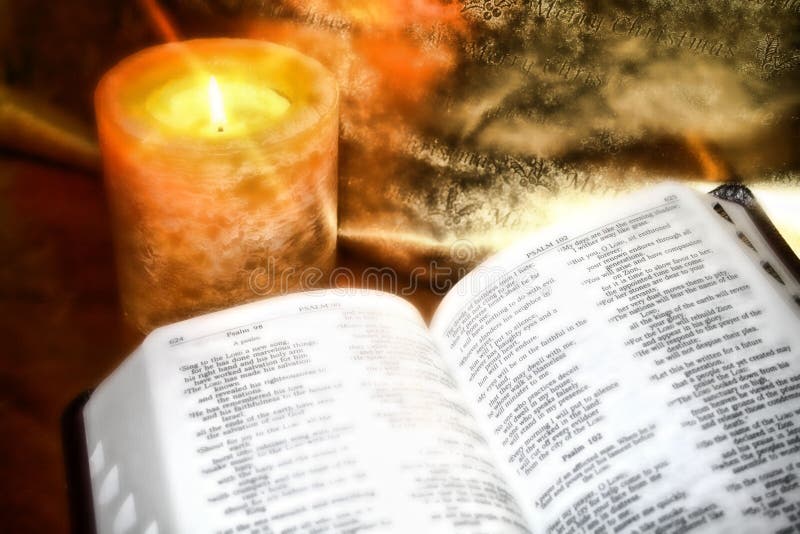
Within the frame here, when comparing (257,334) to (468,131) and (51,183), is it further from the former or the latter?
(51,183)

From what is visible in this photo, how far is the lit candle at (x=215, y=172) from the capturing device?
0.54 metres

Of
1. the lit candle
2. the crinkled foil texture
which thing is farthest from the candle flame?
the crinkled foil texture

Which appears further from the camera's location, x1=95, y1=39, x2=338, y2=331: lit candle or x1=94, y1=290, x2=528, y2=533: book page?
x1=95, y1=39, x2=338, y2=331: lit candle

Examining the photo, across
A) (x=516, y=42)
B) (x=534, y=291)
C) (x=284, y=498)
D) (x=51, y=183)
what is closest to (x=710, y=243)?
(x=534, y=291)

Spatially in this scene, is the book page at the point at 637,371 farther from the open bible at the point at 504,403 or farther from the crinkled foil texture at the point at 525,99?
the crinkled foil texture at the point at 525,99

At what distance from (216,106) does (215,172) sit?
86 millimetres

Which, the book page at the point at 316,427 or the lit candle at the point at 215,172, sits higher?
the lit candle at the point at 215,172

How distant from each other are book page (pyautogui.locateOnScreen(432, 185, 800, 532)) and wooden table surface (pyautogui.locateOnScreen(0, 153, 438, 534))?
0.63 ft

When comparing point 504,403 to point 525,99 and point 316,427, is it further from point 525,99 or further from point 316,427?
point 525,99

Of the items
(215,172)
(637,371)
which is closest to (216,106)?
(215,172)

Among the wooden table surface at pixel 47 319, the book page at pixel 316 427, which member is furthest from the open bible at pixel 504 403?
the wooden table surface at pixel 47 319

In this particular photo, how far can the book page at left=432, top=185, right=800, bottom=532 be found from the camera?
433 millimetres

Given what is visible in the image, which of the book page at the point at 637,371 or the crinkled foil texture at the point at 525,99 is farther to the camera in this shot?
the crinkled foil texture at the point at 525,99

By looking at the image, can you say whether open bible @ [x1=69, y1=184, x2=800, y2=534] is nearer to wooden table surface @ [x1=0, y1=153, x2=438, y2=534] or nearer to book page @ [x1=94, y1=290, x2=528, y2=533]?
book page @ [x1=94, y1=290, x2=528, y2=533]
